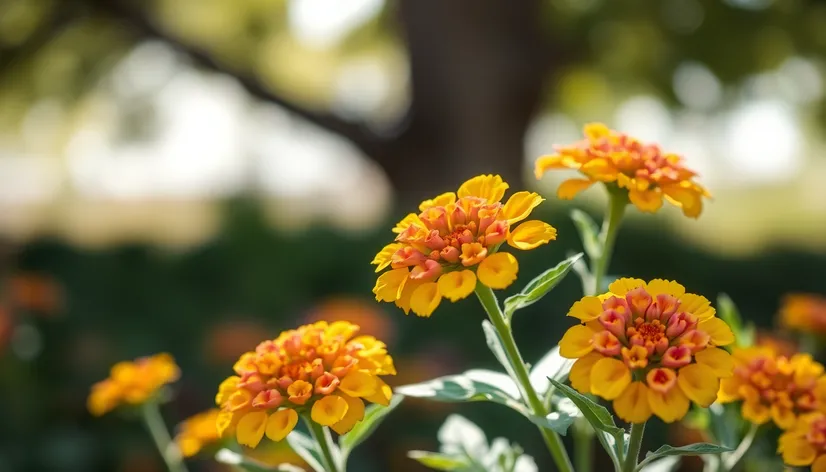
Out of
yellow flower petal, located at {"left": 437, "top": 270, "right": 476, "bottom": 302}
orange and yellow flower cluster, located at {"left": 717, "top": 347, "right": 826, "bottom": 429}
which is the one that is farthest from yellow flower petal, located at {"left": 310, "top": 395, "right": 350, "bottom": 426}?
orange and yellow flower cluster, located at {"left": 717, "top": 347, "right": 826, "bottom": 429}

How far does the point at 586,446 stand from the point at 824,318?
→ 0.36 metres

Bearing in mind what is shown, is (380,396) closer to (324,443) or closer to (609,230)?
(324,443)

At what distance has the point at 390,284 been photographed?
562 millimetres

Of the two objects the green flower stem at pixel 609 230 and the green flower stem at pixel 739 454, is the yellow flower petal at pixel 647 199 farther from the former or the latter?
the green flower stem at pixel 739 454

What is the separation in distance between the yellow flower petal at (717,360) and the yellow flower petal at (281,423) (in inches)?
10.5

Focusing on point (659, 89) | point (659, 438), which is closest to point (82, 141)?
point (659, 89)

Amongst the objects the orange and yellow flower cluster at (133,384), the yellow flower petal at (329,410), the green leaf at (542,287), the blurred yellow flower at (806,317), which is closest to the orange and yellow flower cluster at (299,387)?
the yellow flower petal at (329,410)

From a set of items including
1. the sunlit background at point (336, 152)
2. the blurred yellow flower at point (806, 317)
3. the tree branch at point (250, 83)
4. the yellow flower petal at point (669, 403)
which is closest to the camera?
the yellow flower petal at point (669, 403)

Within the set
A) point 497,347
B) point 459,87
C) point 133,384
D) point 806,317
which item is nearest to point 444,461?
point 497,347

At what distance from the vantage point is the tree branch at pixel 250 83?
13.7 feet

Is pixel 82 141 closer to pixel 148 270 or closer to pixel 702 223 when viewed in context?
pixel 148 270

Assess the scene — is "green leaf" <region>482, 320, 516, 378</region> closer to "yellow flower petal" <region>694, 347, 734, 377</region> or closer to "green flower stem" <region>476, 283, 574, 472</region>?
"green flower stem" <region>476, 283, 574, 472</region>

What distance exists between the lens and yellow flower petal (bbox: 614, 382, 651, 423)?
47cm

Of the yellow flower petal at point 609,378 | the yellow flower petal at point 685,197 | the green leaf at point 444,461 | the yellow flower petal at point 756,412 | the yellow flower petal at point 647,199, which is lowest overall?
the yellow flower petal at point 756,412
